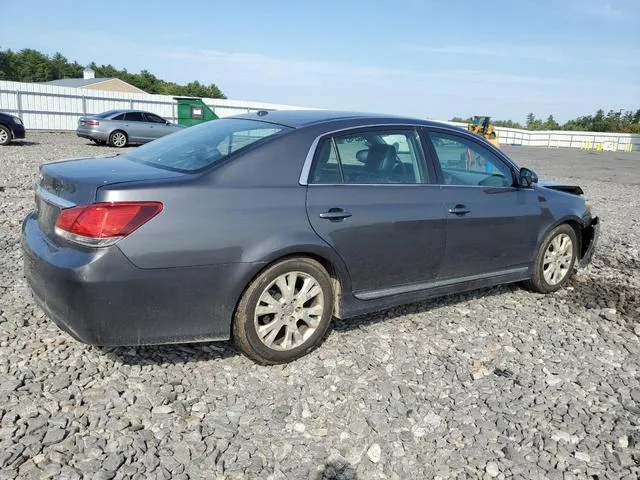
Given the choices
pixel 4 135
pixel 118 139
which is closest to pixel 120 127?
pixel 118 139

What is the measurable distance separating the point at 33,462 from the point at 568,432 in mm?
2747

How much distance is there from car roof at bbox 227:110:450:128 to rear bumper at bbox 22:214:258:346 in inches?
47.4

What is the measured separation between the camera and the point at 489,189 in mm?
4586

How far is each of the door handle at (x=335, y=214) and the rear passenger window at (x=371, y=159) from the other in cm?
21

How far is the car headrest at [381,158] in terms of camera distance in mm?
3946

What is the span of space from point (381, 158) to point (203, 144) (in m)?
1.29

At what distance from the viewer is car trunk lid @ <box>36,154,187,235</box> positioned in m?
3.05

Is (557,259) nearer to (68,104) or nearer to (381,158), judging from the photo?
(381,158)

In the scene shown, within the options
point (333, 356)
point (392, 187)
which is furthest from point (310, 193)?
point (333, 356)

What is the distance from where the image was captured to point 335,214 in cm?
358

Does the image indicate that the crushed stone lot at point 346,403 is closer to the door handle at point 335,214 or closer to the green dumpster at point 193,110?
the door handle at point 335,214

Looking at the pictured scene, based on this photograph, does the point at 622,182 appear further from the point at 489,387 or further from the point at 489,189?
the point at 489,387

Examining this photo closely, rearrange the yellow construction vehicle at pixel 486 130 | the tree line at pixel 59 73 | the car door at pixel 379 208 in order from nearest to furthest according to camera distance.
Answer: the car door at pixel 379 208, the yellow construction vehicle at pixel 486 130, the tree line at pixel 59 73

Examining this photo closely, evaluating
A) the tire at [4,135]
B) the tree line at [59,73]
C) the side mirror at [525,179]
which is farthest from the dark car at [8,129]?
the tree line at [59,73]
